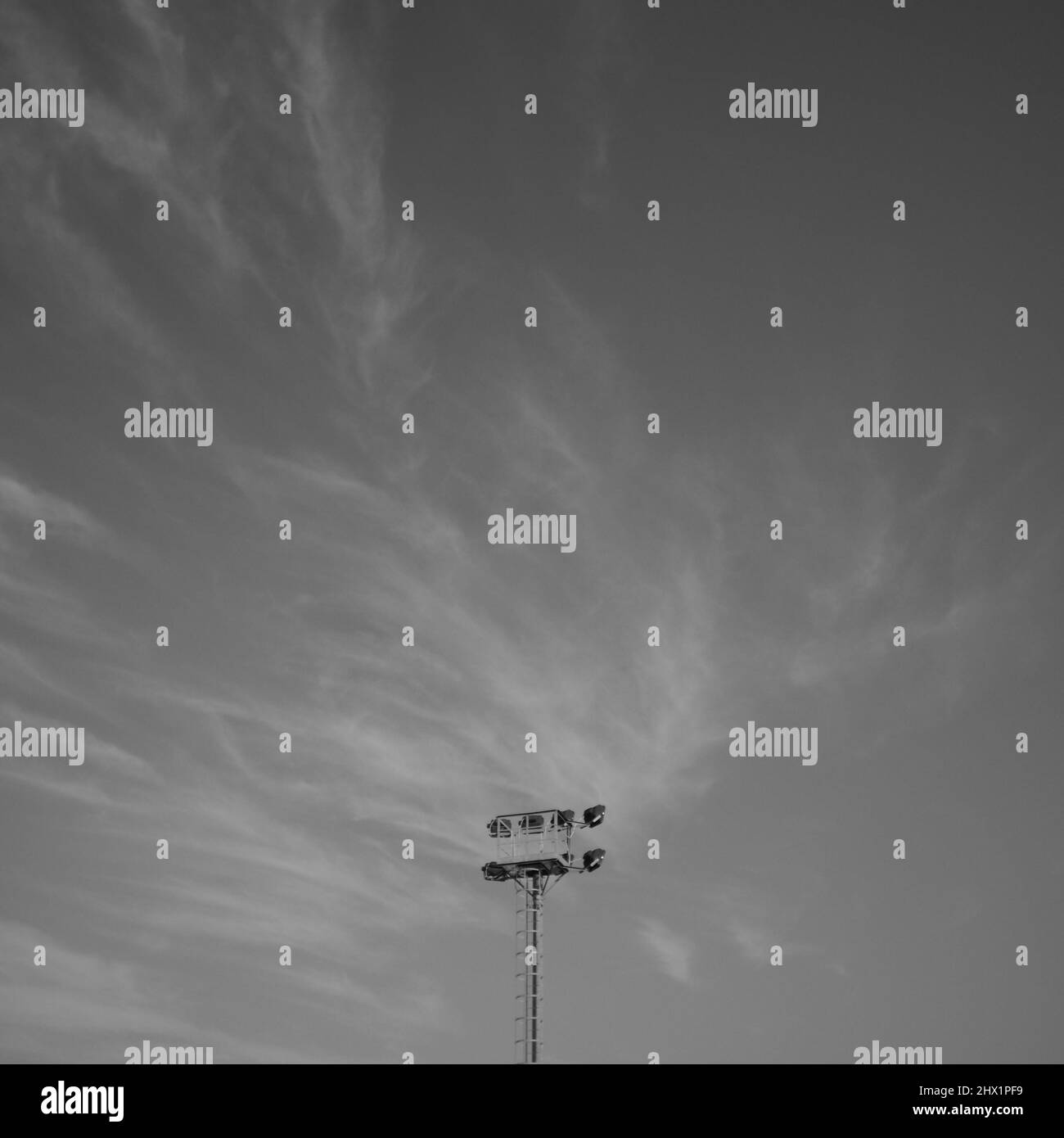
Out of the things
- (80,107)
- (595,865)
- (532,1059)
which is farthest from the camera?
(80,107)

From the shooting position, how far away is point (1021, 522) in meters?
109

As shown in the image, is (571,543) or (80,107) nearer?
(80,107)

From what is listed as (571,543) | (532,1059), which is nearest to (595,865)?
(532,1059)

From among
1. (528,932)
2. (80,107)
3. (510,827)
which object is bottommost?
(528,932)
